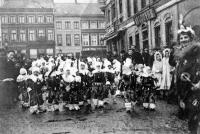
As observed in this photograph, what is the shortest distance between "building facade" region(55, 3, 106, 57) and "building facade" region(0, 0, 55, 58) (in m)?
1.85

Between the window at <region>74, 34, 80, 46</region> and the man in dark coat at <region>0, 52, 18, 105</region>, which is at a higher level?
the window at <region>74, 34, 80, 46</region>

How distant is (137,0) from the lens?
22797 mm

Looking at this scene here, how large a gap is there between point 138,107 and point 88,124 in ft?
8.81

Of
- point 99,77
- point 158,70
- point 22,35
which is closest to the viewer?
point 99,77

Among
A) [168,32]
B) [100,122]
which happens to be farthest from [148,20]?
[100,122]

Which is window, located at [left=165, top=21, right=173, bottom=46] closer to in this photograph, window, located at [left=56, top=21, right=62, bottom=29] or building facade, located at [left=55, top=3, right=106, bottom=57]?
building facade, located at [left=55, top=3, right=106, bottom=57]

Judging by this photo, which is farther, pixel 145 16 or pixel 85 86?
pixel 145 16

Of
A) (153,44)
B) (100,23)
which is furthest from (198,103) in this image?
(100,23)

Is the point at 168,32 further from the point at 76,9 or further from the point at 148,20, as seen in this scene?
the point at 76,9

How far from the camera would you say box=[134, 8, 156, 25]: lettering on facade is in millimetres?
19577

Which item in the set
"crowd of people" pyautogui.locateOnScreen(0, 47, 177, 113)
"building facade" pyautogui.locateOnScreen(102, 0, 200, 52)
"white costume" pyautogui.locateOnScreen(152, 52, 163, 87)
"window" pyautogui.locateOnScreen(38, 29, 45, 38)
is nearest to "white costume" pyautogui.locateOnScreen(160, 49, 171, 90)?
"crowd of people" pyautogui.locateOnScreen(0, 47, 177, 113)

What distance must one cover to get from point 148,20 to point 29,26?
3669cm

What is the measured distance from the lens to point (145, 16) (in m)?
20.7

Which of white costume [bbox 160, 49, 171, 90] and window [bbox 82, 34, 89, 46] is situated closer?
white costume [bbox 160, 49, 171, 90]
